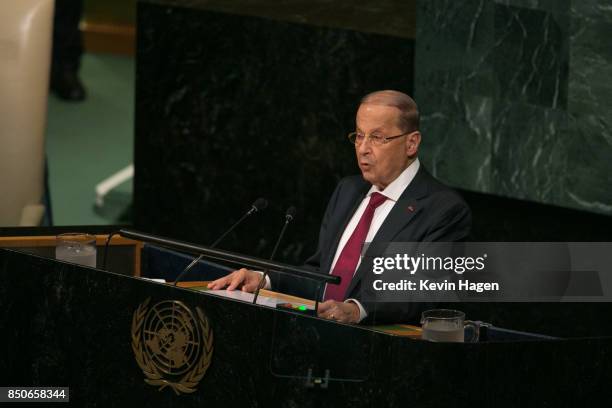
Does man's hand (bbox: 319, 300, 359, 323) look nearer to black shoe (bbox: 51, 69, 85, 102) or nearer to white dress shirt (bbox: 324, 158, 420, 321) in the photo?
white dress shirt (bbox: 324, 158, 420, 321)

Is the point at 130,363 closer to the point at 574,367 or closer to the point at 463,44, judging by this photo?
the point at 574,367

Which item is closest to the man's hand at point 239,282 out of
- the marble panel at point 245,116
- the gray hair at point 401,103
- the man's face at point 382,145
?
the man's face at point 382,145

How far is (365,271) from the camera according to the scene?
4941 mm

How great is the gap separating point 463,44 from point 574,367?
305 cm

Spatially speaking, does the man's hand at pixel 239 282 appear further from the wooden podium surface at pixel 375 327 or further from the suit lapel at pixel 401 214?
the suit lapel at pixel 401 214

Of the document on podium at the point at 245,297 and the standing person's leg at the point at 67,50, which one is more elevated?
the standing person's leg at the point at 67,50

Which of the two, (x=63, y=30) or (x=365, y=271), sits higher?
(x=63, y=30)

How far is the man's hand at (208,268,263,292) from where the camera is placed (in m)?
4.84

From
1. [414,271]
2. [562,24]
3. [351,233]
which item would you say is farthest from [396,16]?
[414,271]

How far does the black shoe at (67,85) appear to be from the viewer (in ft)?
35.0

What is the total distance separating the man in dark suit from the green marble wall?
1.52 meters

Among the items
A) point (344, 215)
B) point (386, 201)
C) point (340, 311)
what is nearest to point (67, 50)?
point (344, 215)

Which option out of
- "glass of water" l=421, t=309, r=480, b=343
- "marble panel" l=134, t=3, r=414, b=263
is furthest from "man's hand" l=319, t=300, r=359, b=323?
"marble panel" l=134, t=3, r=414, b=263

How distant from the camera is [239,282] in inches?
191
